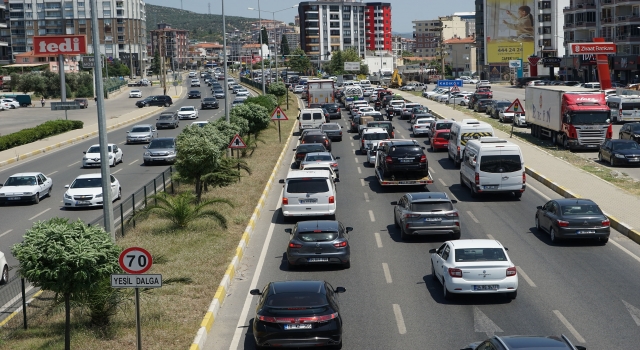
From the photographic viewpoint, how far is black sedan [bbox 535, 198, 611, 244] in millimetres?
21906

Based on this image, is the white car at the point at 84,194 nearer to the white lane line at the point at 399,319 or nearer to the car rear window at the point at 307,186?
the car rear window at the point at 307,186

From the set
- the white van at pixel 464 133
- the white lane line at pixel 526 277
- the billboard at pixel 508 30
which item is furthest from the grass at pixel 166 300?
the billboard at pixel 508 30

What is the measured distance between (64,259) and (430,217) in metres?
12.3

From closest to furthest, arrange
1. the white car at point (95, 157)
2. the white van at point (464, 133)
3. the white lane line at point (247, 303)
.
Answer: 1. the white lane line at point (247, 303)
2. the white van at point (464, 133)
3. the white car at point (95, 157)

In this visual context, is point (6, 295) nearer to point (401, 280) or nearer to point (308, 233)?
point (308, 233)

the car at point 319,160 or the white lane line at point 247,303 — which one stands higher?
the car at point 319,160

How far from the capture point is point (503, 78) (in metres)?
153

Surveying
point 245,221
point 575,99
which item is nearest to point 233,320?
point 245,221

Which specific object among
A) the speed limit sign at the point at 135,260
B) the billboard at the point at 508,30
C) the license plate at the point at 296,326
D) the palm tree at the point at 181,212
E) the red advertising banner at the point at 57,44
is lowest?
the license plate at the point at 296,326

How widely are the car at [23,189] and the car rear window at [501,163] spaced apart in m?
17.2

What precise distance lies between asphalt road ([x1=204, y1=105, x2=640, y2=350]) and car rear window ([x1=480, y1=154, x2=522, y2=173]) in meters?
1.53

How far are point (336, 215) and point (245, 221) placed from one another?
11.2 ft

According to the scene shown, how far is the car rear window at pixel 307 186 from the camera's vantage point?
26.1m

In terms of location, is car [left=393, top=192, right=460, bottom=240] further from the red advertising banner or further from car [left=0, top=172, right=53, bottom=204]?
the red advertising banner
